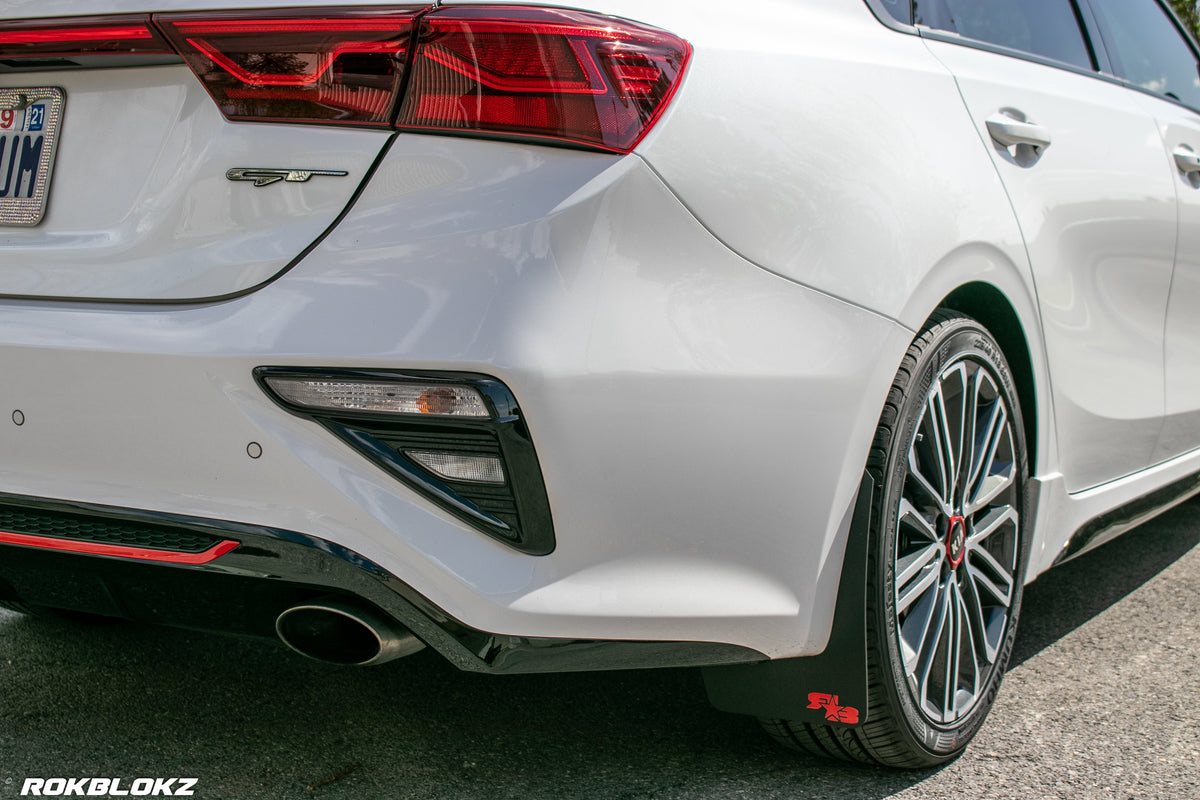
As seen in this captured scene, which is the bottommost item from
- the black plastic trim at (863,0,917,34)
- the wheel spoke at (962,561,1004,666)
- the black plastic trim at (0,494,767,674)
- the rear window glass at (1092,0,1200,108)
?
the wheel spoke at (962,561,1004,666)

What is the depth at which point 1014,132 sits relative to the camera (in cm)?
207

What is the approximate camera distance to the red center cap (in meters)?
2.09

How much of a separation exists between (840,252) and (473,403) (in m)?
0.57

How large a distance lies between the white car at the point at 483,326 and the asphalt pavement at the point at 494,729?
29 centimetres

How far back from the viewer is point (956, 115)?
1940 millimetres

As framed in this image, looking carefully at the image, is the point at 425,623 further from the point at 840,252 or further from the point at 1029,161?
the point at 1029,161

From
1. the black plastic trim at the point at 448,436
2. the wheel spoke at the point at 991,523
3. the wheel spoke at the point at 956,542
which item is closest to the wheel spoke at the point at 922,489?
the wheel spoke at the point at 956,542

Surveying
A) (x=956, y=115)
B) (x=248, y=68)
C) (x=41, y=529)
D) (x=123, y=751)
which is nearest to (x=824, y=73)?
(x=956, y=115)

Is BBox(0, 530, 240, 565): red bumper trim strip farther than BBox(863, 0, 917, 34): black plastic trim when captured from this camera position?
No

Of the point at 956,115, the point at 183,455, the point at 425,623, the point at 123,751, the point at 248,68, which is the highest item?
the point at 248,68

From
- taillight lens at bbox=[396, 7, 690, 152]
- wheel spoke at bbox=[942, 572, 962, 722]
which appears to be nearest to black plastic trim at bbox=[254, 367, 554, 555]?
taillight lens at bbox=[396, 7, 690, 152]

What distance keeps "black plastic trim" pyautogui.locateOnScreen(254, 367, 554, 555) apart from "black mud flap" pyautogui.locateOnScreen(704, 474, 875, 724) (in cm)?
50

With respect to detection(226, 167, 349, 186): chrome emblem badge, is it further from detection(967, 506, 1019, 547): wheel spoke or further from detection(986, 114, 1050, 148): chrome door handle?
detection(967, 506, 1019, 547): wheel spoke

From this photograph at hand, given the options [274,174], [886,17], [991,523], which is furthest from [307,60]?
[991,523]
